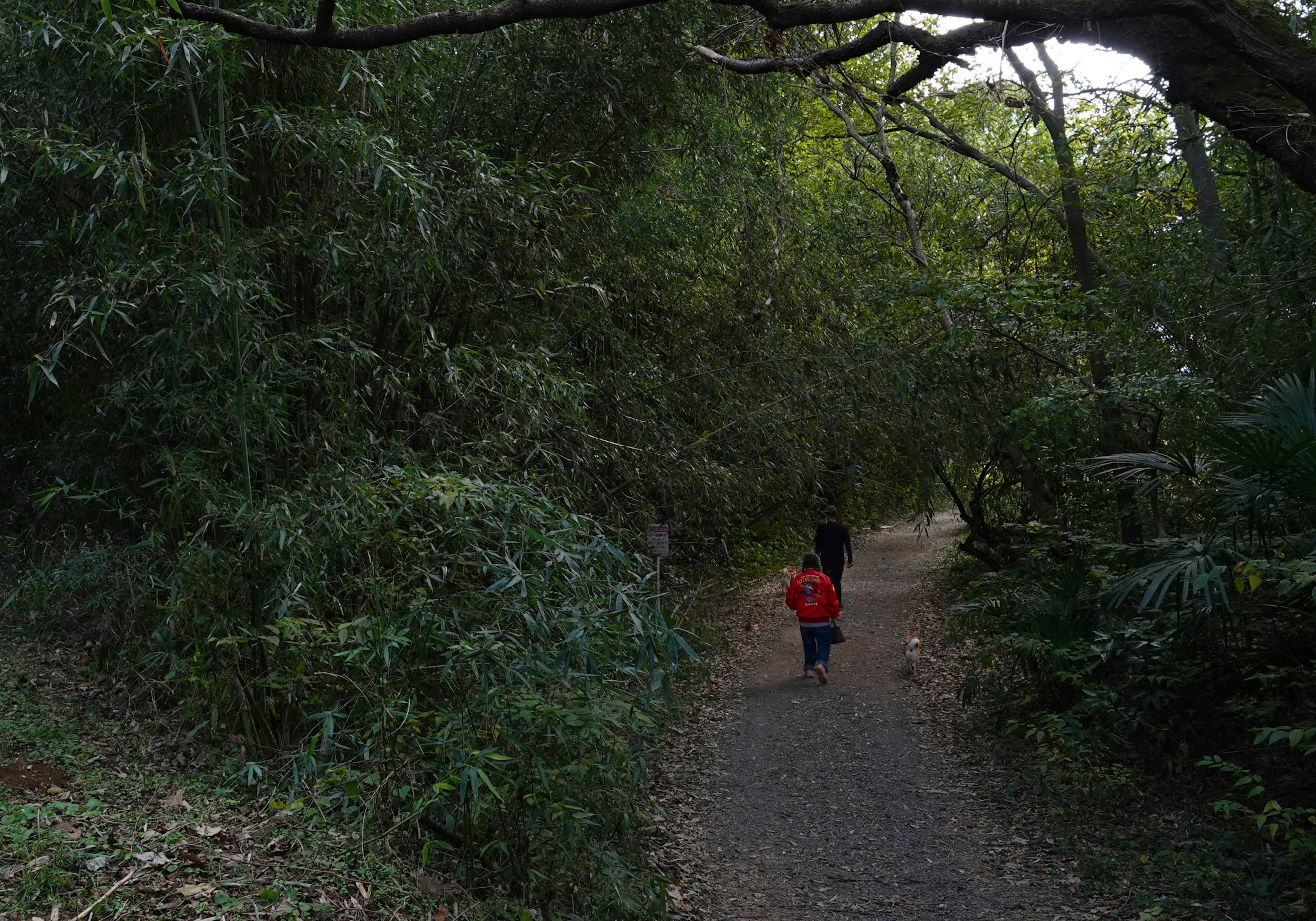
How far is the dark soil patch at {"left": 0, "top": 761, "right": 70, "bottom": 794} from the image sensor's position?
4203 millimetres

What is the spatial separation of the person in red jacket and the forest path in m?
0.28

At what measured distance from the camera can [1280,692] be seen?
19.4 feet

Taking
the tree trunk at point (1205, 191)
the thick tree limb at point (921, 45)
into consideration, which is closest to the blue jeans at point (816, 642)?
the tree trunk at point (1205, 191)

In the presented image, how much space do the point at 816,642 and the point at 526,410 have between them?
5061 millimetres

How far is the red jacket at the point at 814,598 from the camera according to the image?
9.50 m

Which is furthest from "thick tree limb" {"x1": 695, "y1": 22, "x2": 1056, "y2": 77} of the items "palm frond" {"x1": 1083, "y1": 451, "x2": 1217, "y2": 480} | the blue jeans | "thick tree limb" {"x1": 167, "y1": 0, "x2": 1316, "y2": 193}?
the blue jeans

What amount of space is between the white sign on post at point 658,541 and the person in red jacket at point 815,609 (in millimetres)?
1496

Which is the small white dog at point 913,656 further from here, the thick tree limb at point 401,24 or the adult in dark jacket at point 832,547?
the thick tree limb at point 401,24

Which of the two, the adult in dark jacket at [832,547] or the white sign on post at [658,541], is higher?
the white sign on post at [658,541]

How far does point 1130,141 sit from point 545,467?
7498 mm

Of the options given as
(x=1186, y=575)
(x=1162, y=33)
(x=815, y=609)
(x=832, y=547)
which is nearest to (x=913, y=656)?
(x=815, y=609)

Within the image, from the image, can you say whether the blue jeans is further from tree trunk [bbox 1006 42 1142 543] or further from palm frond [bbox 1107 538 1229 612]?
palm frond [bbox 1107 538 1229 612]

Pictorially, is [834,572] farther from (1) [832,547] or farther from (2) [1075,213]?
(2) [1075,213]

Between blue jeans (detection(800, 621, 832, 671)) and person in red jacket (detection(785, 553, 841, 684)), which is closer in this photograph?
person in red jacket (detection(785, 553, 841, 684))
